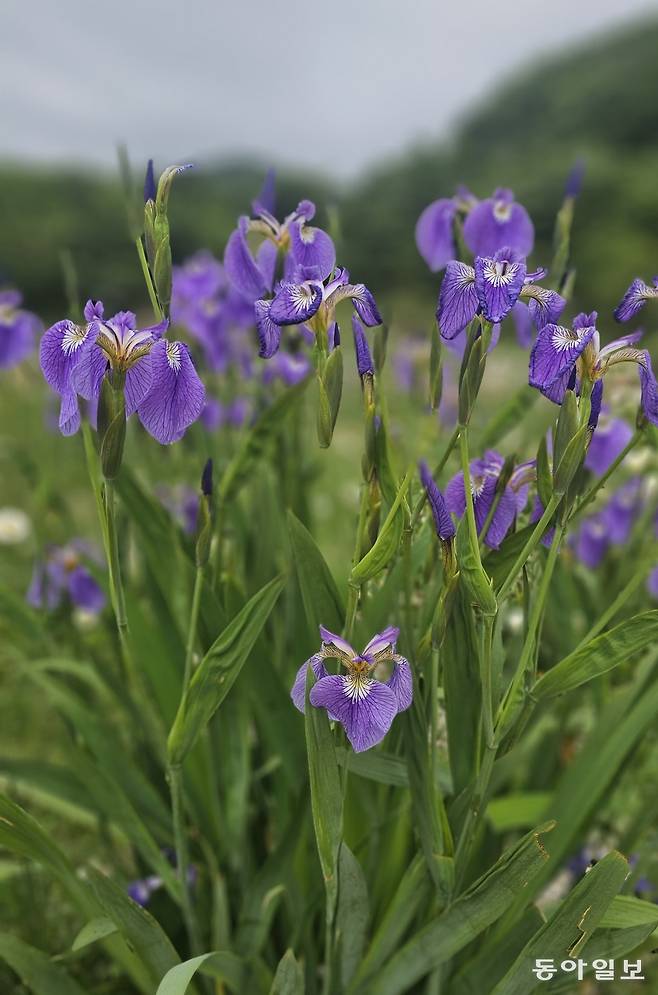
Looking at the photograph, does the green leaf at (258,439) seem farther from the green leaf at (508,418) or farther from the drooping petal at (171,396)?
the drooping petal at (171,396)

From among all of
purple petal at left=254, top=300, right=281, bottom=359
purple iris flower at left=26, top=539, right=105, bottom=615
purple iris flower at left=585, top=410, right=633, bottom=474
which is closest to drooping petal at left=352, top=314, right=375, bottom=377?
purple petal at left=254, top=300, right=281, bottom=359

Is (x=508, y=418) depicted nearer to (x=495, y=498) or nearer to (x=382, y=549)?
(x=495, y=498)

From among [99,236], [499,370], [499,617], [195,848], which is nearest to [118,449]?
[499,617]

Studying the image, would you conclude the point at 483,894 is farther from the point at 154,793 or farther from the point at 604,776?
the point at 154,793

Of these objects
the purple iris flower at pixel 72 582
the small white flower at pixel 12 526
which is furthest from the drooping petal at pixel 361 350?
the small white flower at pixel 12 526

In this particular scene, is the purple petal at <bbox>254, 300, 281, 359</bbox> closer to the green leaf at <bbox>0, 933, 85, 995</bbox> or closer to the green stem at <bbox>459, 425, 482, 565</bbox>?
the green stem at <bbox>459, 425, 482, 565</bbox>

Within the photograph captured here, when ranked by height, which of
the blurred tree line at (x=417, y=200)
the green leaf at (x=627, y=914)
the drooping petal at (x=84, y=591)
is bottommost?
the green leaf at (x=627, y=914)
